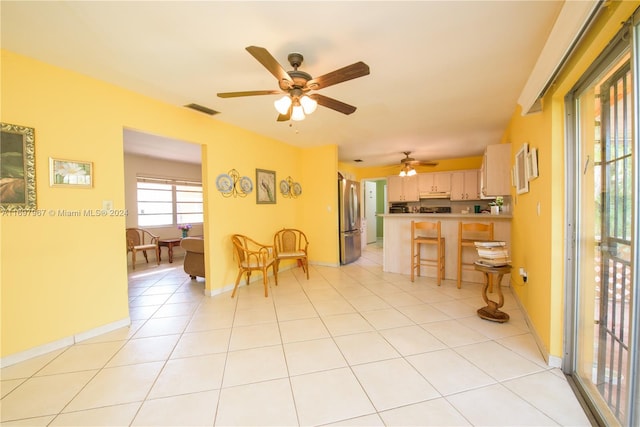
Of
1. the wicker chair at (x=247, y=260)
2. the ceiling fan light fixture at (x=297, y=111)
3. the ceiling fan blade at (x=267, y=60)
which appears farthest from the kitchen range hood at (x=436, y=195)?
the ceiling fan blade at (x=267, y=60)

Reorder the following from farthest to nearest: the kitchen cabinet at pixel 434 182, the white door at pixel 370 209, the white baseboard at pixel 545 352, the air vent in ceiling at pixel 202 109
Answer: the white door at pixel 370 209
the kitchen cabinet at pixel 434 182
the air vent in ceiling at pixel 202 109
the white baseboard at pixel 545 352

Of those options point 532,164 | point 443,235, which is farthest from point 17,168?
point 443,235

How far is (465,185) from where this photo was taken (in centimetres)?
634

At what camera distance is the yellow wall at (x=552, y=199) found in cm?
131

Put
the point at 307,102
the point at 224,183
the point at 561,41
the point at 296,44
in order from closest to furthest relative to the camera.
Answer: the point at 561,41 < the point at 296,44 < the point at 307,102 < the point at 224,183

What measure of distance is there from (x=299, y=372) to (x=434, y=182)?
614 centimetres

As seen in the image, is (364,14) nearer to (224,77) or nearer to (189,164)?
(224,77)

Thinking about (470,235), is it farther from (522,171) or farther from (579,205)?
(579,205)

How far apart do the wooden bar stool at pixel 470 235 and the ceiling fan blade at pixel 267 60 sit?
10.2 ft

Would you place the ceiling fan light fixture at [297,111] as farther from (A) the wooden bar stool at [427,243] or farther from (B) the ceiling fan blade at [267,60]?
(A) the wooden bar stool at [427,243]

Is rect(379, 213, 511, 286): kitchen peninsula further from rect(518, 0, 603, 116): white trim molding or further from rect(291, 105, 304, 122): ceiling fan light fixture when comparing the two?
rect(291, 105, 304, 122): ceiling fan light fixture

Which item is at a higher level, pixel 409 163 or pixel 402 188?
pixel 409 163

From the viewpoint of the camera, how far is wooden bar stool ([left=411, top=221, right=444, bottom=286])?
3.78 metres

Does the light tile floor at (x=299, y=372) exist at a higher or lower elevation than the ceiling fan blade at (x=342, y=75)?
lower
